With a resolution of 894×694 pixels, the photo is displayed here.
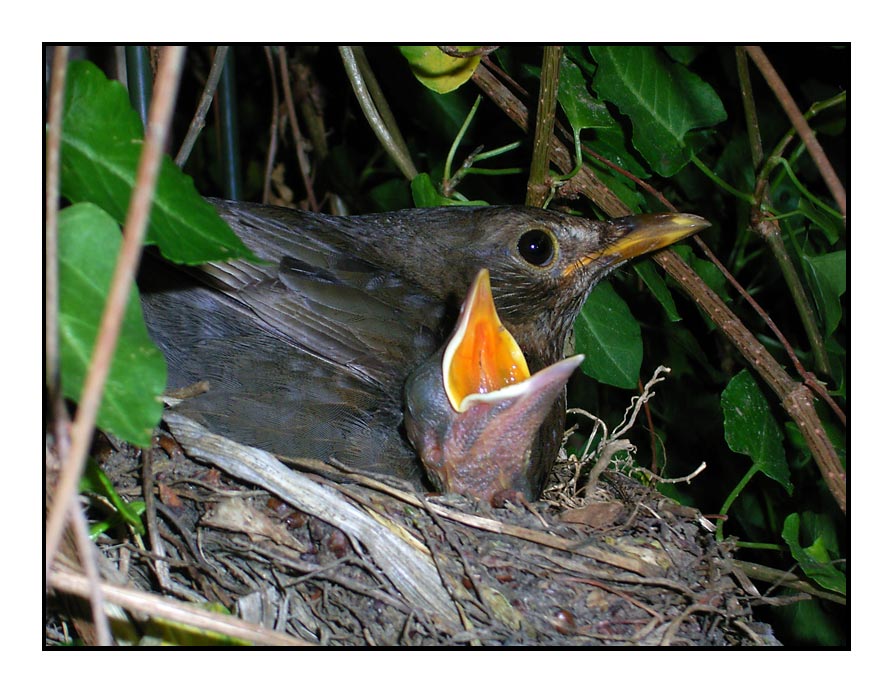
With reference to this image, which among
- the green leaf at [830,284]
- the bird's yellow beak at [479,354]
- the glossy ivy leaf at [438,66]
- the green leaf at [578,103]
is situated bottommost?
the bird's yellow beak at [479,354]

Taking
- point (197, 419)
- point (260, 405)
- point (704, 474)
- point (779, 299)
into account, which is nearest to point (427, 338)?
point (260, 405)

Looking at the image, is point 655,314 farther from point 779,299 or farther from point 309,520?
point 309,520

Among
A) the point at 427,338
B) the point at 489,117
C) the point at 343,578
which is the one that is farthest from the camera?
the point at 489,117

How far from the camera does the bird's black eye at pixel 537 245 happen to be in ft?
7.16

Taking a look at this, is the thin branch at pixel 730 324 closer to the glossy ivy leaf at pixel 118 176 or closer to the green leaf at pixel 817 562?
the green leaf at pixel 817 562

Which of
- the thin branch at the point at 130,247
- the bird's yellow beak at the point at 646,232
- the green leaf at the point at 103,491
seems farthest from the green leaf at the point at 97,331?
the bird's yellow beak at the point at 646,232

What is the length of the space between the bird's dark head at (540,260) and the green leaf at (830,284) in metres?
0.39

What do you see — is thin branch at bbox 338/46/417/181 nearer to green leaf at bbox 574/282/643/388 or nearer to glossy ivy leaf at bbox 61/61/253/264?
green leaf at bbox 574/282/643/388

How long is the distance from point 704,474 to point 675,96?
49.1 inches

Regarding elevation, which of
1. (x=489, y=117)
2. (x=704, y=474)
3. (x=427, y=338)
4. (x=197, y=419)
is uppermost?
(x=489, y=117)

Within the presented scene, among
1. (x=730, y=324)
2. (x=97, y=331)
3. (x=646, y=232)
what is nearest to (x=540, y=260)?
(x=646, y=232)

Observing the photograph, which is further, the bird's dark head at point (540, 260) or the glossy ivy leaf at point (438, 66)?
the bird's dark head at point (540, 260)

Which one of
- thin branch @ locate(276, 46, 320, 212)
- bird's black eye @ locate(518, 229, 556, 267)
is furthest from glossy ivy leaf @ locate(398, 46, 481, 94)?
thin branch @ locate(276, 46, 320, 212)

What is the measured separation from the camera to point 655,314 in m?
2.69
